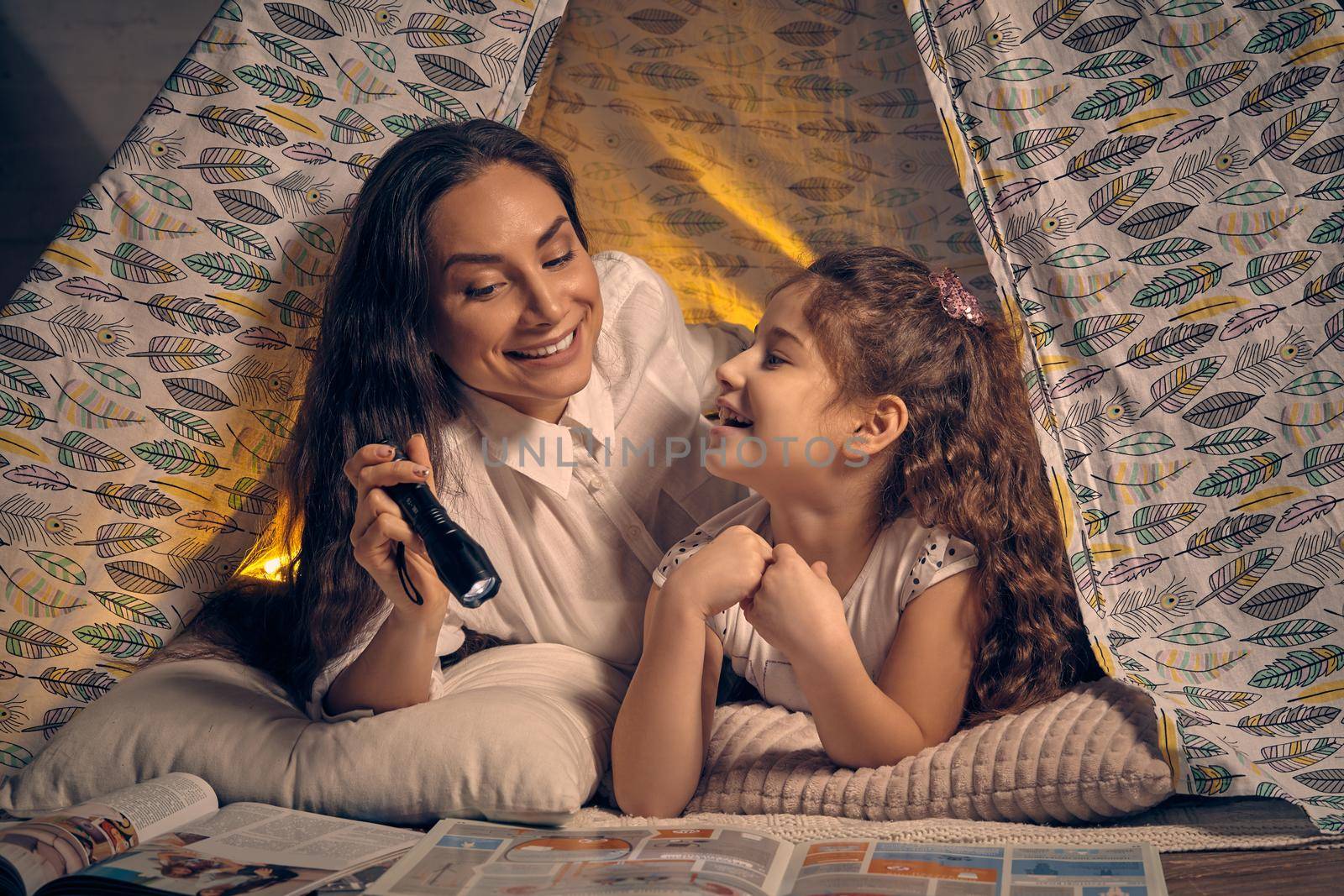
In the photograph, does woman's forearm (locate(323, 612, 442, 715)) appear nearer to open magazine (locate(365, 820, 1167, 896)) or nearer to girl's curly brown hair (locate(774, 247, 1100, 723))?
open magazine (locate(365, 820, 1167, 896))

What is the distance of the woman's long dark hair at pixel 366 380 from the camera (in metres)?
1.25

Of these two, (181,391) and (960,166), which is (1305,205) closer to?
(960,166)

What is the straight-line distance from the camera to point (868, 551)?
4.15ft

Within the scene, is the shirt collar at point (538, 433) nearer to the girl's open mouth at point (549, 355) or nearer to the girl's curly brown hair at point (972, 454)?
the girl's open mouth at point (549, 355)

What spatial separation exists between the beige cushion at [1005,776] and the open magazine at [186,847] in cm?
38

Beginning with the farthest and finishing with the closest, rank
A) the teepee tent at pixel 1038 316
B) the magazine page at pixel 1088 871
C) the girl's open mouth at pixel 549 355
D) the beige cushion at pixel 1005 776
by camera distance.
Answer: the girl's open mouth at pixel 549 355
the teepee tent at pixel 1038 316
the beige cushion at pixel 1005 776
the magazine page at pixel 1088 871

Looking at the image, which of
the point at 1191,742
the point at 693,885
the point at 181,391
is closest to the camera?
the point at 693,885

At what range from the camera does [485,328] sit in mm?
1234

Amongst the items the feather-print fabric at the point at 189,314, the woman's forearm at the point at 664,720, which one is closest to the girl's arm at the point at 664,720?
the woman's forearm at the point at 664,720

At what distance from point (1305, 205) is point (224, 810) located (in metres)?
1.36

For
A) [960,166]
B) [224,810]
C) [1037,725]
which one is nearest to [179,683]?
[224,810]

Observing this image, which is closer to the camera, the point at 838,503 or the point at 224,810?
the point at 224,810

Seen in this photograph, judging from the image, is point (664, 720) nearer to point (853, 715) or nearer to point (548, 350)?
point (853, 715)

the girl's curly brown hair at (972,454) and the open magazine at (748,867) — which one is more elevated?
the girl's curly brown hair at (972,454)
